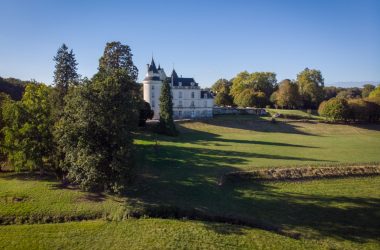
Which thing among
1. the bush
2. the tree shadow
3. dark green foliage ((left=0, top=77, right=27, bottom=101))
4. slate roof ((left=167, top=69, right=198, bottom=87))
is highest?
slate roof ((left=167, top=69, right=198, bottom=87))

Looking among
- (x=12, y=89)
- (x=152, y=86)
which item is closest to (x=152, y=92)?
(x=152, y=86)

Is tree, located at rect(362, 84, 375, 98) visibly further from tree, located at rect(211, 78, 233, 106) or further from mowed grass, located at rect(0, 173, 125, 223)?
mowed grass, located at rect(0, 173, 125, 223)

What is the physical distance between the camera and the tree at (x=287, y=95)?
8594 centimetres

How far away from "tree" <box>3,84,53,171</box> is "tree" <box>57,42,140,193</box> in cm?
588

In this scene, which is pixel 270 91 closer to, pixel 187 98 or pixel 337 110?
pixel 337 110

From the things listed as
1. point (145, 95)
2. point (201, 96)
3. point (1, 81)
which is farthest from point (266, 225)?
point (1, 81)

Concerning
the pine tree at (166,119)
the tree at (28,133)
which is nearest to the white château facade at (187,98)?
the pine tree at (166,119)

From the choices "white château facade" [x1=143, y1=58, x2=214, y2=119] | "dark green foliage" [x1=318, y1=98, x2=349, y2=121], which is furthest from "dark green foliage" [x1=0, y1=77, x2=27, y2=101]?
"dark green foliage" [x1=318, y1=98, x2=349, y2=121]

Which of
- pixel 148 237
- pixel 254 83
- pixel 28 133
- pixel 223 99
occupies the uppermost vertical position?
pixel 254 83

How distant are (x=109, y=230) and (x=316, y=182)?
851 inches

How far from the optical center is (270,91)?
100312 mm

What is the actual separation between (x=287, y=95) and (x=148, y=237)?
74078mm

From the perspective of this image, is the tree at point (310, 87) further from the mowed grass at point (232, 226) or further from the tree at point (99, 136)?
the tree at point (99, 136)

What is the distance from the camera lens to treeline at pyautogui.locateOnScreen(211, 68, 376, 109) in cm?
8662
